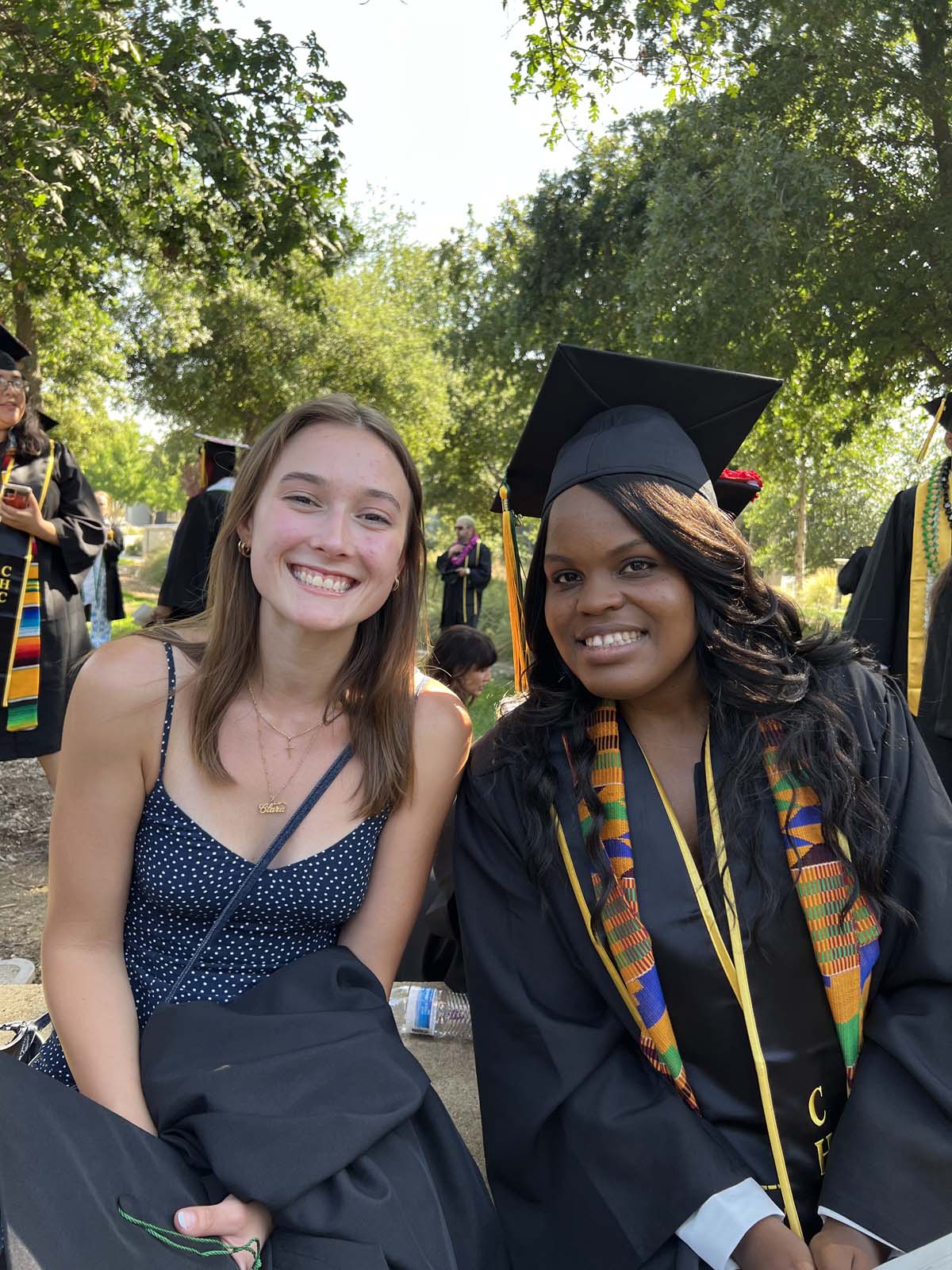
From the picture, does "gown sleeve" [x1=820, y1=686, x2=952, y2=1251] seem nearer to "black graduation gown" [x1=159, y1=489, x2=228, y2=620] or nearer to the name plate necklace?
the name plate necklace

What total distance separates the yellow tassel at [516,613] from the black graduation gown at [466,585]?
37.0ft

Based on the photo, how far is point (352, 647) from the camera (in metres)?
2.51

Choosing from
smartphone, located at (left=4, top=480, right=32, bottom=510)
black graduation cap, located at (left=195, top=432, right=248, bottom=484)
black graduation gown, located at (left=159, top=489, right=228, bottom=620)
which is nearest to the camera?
smartphone, located at (left=4, top=480, right=32, bottom=510)

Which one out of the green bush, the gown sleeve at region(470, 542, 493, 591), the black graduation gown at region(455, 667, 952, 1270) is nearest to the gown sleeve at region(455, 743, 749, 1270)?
the black graduation gown at region(455, 667, 952, 1270)

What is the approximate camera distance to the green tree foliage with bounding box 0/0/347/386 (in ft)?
19.1

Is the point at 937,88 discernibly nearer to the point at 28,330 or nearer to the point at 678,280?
the point at 678,280

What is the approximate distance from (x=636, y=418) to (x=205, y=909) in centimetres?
134

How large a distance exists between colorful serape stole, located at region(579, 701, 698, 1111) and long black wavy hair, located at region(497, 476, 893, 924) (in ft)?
0.09

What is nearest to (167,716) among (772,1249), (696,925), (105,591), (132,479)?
(696,925)

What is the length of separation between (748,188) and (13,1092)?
9549mm

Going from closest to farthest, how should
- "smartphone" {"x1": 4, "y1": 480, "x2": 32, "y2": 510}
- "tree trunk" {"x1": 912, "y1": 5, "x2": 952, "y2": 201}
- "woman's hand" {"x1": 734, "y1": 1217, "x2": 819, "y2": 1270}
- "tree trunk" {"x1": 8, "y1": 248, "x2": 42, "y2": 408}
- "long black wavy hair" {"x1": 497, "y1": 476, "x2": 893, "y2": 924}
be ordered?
"woman's hand" {"x1": 734, "y1": 1217, "x2": 819, "y2": 1270}, "long black wavy hair" {"x1": 497, "y1": 476, "x2": 893, "y2": 924}, "smartphone" {"x1": 4, "y1": 480, "x2": 32, "y2": 510}, "tree trunk" {"x1": 912, "y1": 5, "x2": 952, "y2": 201}, "tree trunk" {"x1": 8, "y1": 248, "x2": 42, "y2": 408}

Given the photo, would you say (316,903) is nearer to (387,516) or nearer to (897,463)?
(387,516)

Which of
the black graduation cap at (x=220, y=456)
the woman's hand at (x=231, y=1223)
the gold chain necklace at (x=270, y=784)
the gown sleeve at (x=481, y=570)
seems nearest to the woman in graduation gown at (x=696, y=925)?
the gold chain necklace at (x=270, y=784)

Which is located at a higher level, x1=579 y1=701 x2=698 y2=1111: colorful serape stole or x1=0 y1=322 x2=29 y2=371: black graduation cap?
x1=0 y1=322 x2=29 y2=371: black graduation cap
